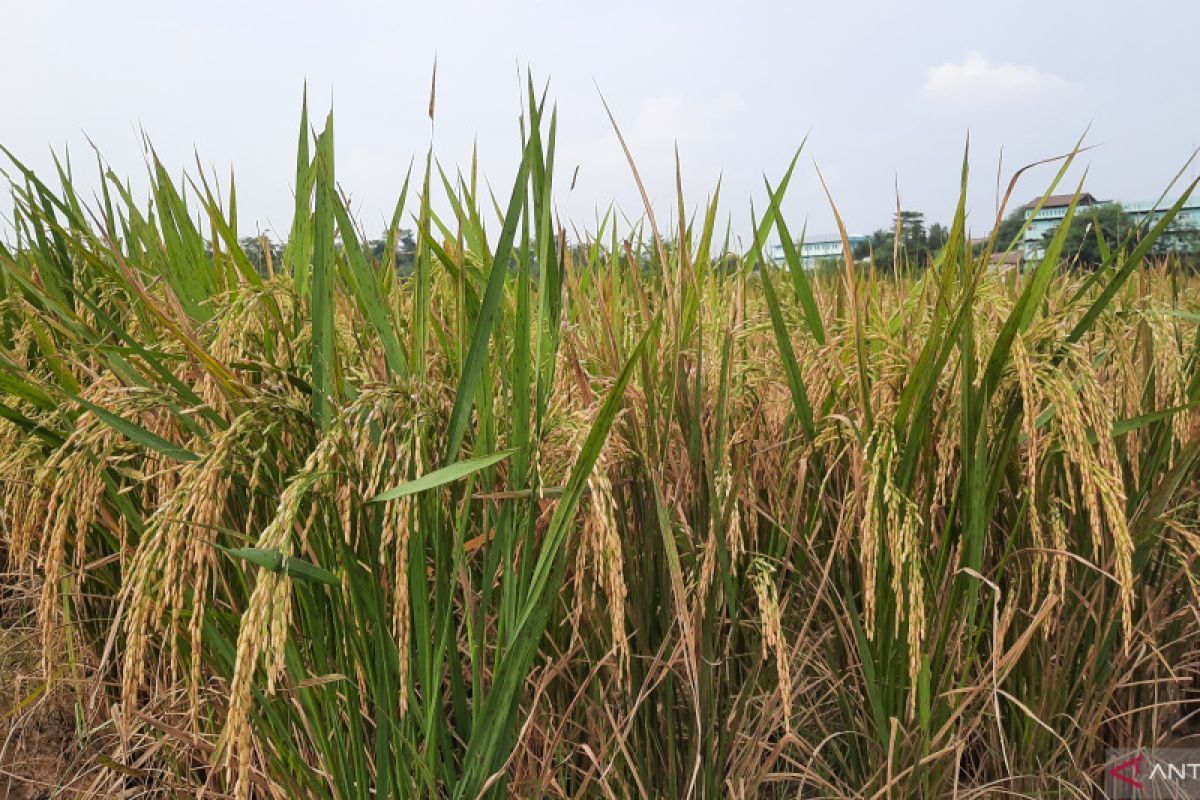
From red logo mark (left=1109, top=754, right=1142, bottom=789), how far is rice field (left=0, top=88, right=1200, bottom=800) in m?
0.06

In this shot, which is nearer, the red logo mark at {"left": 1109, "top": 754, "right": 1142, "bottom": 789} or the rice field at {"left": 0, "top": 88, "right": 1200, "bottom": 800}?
the rice field at {"left": 0, "top": 88, "right": 1200, "bottom": 800}

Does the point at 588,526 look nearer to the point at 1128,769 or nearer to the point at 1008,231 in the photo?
the point at 1128,769

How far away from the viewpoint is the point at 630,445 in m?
1.61

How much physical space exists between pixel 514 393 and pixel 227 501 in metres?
0.79

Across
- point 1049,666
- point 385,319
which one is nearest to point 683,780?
point 1049,666

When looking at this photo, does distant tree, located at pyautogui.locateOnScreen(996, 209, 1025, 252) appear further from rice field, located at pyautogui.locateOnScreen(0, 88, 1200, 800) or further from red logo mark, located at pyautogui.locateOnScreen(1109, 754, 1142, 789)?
red logo mark, located at pyautogui.locateOnScreen(1109, 754, 1142, 789)

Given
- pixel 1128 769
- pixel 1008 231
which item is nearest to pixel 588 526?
pixel 1128 769

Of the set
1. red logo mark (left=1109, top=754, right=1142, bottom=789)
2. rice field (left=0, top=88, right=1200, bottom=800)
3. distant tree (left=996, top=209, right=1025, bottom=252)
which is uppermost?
distant tree (left=996, top=209, right=1025, bottom=252)

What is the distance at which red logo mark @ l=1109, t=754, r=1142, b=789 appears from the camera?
2.02 meters

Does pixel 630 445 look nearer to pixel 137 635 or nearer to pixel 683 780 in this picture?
pixel 683 780

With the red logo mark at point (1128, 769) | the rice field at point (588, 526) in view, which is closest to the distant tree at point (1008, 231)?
the rice field at point (588, 526)

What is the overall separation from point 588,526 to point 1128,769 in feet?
4.87

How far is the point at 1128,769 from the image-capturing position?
6.68 feet

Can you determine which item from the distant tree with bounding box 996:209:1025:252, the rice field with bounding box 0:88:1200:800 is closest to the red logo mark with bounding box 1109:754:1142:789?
the rice field with bounding box 0:88:1200:800
